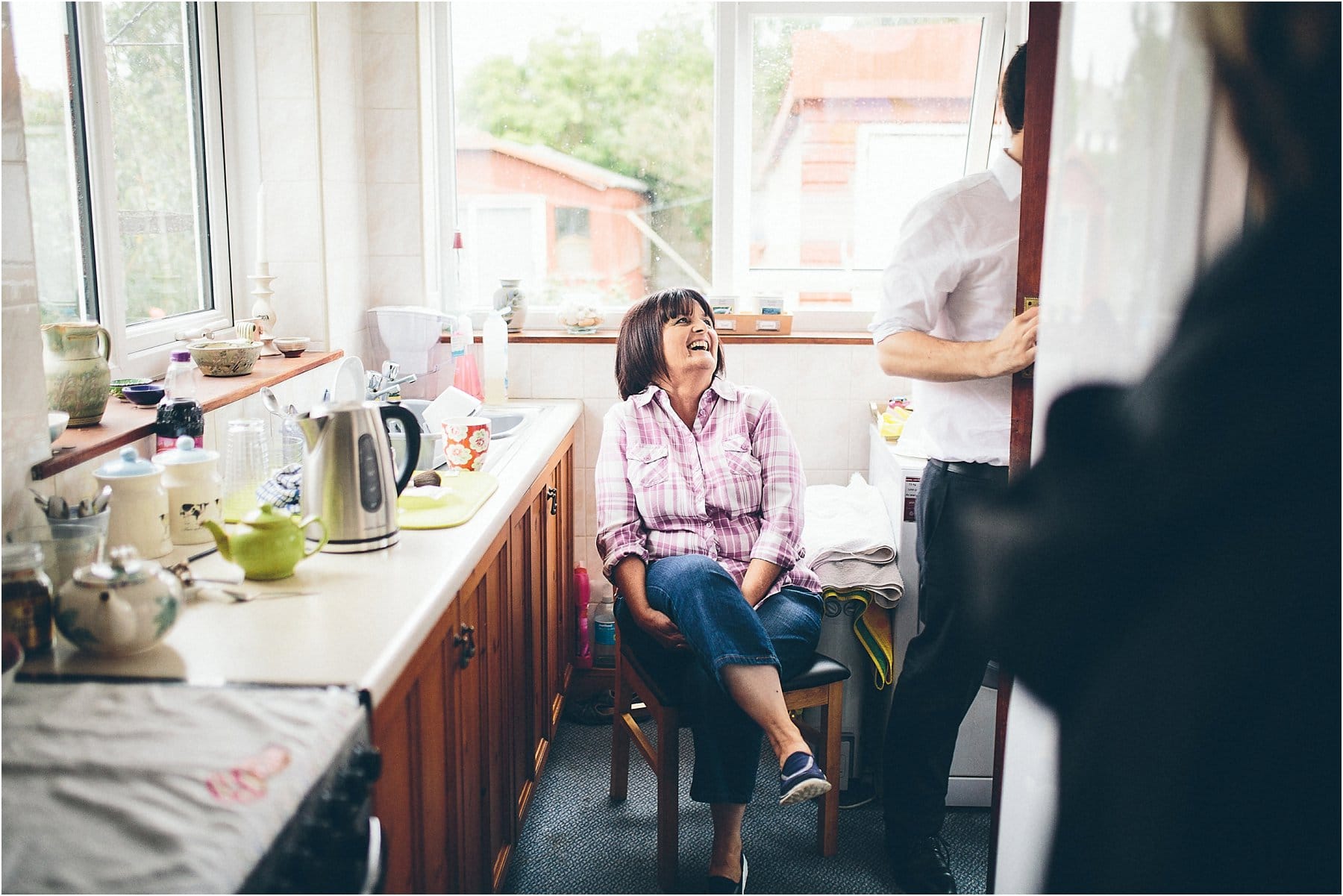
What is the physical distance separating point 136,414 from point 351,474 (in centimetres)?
55

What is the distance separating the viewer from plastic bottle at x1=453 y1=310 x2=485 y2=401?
112 inches

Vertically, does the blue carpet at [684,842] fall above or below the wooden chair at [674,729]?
below

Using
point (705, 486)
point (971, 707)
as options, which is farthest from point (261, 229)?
point (971, 707)

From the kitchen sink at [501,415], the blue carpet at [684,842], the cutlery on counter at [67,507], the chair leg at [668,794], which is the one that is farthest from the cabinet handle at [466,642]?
the kitchen sink at [501,415]

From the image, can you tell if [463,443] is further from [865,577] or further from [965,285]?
[965,285]

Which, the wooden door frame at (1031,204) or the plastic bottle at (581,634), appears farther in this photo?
the plastic bottle at (581,634)

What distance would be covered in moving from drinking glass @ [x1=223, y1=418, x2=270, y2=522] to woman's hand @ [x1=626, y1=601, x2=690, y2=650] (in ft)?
2.57

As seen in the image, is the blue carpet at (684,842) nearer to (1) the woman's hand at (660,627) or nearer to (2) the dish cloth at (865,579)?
(2) the dish cloth at (865,579)

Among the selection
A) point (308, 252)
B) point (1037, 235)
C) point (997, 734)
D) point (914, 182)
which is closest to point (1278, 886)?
point (997, 734)

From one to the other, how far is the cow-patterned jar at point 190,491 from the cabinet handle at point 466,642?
0.41m

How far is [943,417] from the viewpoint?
2049mm

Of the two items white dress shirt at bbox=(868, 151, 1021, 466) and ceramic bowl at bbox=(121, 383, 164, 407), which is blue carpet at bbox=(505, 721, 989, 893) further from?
ceramic bowl at bbox=(121, 383, 164, 407)

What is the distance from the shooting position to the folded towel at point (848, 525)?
2.31 meters

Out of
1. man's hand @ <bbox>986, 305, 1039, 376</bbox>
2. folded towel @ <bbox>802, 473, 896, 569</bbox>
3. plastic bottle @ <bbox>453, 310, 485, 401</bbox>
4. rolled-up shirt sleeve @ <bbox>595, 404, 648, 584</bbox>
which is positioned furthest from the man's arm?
plastic bottle @ <bbox>453, 310, 485, 401</bbox>
